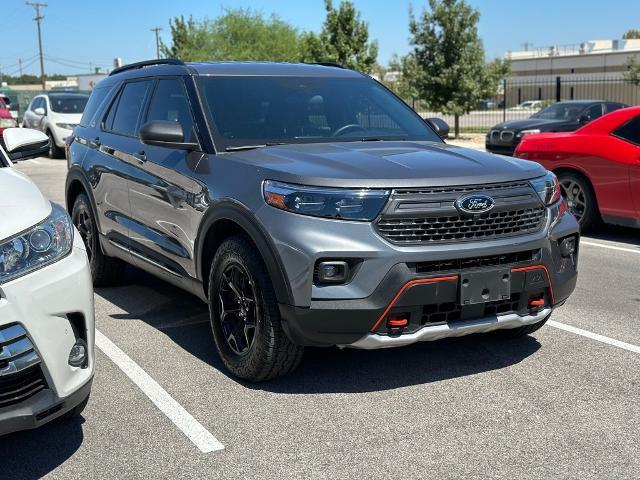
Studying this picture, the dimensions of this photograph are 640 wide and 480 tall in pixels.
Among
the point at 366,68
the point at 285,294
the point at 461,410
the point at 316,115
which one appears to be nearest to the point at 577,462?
the point at 461,410

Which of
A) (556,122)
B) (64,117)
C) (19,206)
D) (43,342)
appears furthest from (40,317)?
(64,117)

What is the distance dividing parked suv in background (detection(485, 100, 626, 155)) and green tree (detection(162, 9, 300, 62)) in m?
33.1

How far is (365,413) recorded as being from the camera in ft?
13.0

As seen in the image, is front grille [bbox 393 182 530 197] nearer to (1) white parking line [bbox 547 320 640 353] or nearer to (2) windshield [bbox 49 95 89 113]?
(1) white parking line [bbox 547 320 640 353]

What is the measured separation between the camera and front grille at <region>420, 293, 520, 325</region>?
3947mm

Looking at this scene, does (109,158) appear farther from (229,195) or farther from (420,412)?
(420,412)

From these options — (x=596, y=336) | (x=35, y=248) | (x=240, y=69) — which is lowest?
(x=596, y=336)

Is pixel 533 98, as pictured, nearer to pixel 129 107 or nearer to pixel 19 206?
pixel 129 107

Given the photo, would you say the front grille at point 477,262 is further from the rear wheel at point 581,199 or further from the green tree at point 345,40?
the green tree at point 345,40

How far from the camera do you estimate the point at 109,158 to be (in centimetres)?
595

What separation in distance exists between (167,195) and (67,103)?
18.8 m

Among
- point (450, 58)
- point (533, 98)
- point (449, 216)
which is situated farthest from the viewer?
point (533, 98)

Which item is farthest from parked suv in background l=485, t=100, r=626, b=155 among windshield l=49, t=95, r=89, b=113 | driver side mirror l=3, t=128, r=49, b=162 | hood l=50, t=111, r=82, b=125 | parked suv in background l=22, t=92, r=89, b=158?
driver side mirror l=3, t=128, r=49, b=162

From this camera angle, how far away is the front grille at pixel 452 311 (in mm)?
3947
